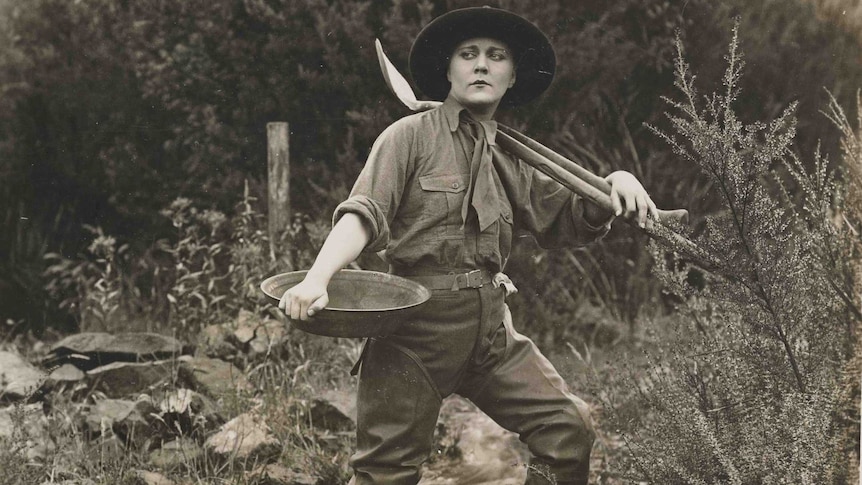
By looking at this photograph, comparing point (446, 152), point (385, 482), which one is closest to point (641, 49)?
point (446, 152)

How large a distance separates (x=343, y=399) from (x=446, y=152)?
6.01ft

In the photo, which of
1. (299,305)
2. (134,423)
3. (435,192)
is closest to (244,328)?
(134,423)

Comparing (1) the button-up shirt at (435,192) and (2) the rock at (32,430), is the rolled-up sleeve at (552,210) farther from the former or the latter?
(2) the rock at (32,430)

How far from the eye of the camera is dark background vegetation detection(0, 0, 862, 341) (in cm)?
587

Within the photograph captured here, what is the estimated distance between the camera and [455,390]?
3.08 m

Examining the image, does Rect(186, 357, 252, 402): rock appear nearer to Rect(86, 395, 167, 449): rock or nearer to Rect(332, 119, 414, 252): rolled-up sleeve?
Rect(86, 395, 167, 449): rock

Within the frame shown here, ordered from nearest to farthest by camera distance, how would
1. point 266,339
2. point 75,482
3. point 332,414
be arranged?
point 75,482 < point 332,414 < point 266,339

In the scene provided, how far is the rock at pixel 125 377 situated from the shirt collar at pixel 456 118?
7.82 feet

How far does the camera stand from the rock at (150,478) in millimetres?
3799

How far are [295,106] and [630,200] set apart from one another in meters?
3.49

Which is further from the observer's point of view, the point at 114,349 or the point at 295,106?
the point at 295,106

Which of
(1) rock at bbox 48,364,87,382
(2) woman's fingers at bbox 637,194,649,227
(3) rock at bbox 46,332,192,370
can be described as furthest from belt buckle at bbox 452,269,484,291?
(1) rock at bbox 48,364,87,382

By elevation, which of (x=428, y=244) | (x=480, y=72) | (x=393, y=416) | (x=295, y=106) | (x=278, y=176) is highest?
(x=480, y=72)

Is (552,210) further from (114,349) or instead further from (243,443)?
(114,349)
